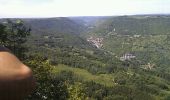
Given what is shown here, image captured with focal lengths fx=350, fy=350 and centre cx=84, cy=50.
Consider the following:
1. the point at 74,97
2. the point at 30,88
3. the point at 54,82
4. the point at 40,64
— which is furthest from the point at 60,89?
the point at 30,88

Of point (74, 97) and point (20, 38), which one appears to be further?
point (74, 97)

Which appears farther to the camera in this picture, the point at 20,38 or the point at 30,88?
the point at 20,38

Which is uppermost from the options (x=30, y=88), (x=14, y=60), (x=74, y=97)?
(x=14, y=60)

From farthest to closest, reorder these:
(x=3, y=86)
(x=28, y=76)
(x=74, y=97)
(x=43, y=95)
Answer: (x=74, y=97) → (x=43, y=95) → (x=28, y=76) → (x=3, y=86)

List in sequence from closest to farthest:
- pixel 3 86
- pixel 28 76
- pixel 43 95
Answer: pixel 3 86 < pixel 28 76 < pixel 43 95

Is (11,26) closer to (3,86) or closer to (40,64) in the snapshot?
(40,64)

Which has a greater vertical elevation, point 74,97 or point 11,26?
point 11,26

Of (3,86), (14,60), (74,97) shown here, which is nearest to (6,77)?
(3,86)

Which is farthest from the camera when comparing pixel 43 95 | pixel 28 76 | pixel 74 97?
pixel 74 97

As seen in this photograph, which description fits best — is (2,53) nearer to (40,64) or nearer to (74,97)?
(40,64)
